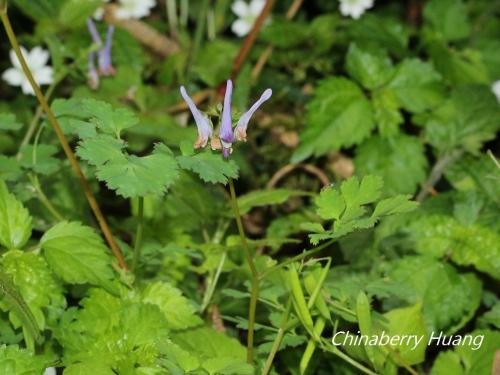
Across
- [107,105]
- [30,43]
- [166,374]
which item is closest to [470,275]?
[166,374]

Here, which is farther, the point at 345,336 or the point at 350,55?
the point at 350,55

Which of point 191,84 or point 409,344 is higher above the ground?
point 191,84

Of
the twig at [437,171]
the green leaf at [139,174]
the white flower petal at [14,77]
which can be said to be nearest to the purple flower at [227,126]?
the green leaf at [139,174]

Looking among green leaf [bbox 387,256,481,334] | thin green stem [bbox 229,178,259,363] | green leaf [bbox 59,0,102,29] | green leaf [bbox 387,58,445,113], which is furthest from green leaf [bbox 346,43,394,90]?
thin green stem [bbox 229,178,259,363]

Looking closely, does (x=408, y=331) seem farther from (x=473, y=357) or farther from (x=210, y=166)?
(x=210, y=166)

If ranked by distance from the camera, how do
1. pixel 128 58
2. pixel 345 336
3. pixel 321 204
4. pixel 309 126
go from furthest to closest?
pixel 128 58
pixel 309 126
pixel 345 336
pixel 321 204

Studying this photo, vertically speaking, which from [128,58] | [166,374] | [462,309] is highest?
[128,58]

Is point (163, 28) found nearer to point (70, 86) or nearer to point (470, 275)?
point (70, 86)
